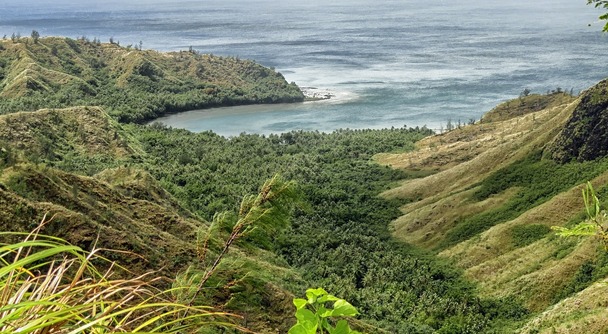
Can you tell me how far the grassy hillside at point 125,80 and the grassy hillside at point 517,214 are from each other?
6166cm

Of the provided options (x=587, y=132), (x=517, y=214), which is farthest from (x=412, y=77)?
(x=517, y=214)

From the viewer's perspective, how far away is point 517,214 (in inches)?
2044

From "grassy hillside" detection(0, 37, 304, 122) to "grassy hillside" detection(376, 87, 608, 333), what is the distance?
6166cm

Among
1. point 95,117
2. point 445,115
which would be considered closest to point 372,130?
point 445,115

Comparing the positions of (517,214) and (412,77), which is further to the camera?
(412,77)

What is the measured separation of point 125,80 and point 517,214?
105 meters

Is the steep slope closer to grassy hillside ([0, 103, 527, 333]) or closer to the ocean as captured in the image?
grassy hillside ([0, 103, 527, 333])

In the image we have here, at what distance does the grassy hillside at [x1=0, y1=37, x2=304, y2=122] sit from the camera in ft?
339

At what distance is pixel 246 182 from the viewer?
217 ft

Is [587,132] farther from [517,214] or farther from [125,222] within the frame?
[125,222]

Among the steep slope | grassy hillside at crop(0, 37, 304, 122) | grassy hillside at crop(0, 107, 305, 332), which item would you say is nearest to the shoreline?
grassy hillside at crop(0, 37, 304, 122)

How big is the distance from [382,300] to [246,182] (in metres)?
30.5

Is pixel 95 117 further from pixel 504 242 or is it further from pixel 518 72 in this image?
pixel 518 72

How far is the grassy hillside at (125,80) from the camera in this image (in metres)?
103
